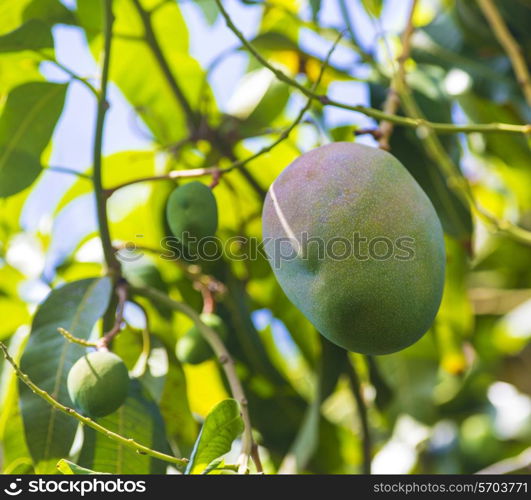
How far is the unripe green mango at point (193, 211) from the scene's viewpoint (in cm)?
87

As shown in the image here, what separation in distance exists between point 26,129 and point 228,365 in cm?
45

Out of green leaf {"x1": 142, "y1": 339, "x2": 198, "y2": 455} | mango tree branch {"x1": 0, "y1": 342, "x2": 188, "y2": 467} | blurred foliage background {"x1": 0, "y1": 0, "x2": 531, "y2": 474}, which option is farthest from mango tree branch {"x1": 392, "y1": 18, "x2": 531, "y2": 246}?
mango tree branch {"x1": 0, "y1": 342, "x2": 188, "y2": 467}

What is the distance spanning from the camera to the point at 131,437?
94 cm

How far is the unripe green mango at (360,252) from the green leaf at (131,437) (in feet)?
0.89

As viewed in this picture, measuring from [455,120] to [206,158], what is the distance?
0.49 meters

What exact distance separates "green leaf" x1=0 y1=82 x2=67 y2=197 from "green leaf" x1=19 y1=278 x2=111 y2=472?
0.54ft

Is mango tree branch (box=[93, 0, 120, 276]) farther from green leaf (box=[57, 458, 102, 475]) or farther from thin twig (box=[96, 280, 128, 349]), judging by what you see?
green leaf (box=[57, 458, 102, 475])

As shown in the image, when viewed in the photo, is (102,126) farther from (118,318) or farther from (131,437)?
(131,437)

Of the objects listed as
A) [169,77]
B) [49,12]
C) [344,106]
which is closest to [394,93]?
[344,106]

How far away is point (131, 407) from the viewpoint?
0.96m

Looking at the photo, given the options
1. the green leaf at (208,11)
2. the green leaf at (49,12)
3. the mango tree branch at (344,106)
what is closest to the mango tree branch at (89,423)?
the mango tree branch at (344,106)

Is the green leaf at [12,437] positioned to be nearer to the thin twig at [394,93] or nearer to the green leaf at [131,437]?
the green leaf at [131,437]

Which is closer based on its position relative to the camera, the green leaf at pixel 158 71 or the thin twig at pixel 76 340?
the thin twig at pixel 76 340
